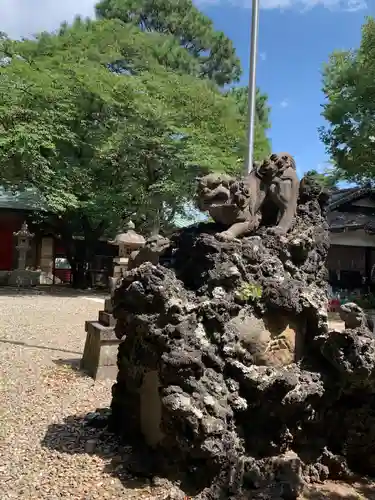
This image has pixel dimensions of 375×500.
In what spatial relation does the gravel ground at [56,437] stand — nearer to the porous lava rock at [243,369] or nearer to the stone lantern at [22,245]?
the porous lava rock at [243,369]

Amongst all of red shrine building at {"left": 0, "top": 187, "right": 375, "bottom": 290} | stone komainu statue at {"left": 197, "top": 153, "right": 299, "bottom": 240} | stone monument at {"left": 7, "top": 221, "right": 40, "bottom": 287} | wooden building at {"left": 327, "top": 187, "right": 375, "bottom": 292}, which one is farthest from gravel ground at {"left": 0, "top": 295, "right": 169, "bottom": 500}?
red shrine building at {"left": 0, "top": 187, "right": 375, "bottom": 290}

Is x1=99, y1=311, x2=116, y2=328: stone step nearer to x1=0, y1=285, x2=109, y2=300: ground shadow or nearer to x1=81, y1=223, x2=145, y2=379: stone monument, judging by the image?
x1=81, y1=223, x2=145, y2=379: stone monument

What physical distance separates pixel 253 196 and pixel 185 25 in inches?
1008

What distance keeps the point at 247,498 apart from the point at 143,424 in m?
1.31

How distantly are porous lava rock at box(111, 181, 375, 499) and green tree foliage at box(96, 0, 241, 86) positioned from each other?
24.7 metres

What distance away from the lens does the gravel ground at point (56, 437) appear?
13.2 ft

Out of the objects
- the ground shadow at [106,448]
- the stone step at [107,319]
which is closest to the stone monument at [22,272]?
the stone step at [107,319]

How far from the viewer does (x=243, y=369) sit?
13.6ft

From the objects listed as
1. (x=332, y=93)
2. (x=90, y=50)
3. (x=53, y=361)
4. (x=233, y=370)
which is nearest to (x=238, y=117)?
(x=332, y=93)

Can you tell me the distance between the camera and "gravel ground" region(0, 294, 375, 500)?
4020mm

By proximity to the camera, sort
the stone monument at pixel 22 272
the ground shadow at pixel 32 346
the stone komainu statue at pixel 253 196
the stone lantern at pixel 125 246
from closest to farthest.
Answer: the stone komainu statue at pixel 253 196
the ground shadow at pixel 32 346
the stone lantern at pixel 125 246
the stone monument at pixel 22 272

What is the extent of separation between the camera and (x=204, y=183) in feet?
15.8

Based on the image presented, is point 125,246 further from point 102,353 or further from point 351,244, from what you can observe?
point 351,244

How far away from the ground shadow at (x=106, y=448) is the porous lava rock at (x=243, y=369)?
138 mm
